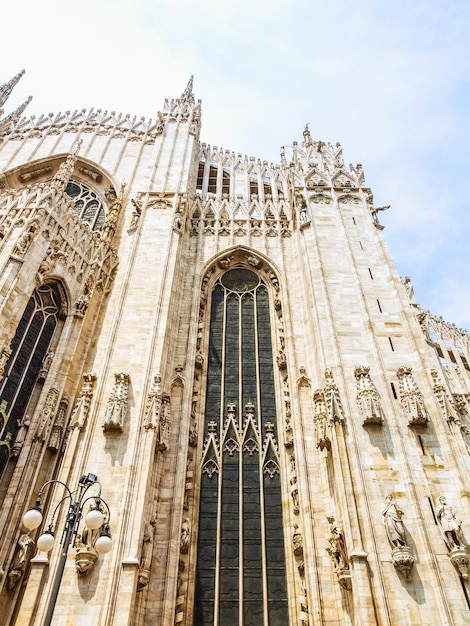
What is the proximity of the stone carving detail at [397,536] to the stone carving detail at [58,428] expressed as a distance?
26.0ft

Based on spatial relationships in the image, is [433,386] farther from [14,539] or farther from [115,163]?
[115,163]

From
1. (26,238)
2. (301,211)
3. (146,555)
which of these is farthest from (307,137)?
(146,555)

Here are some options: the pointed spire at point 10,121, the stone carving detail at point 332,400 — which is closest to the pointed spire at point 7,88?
the pointed spire at point 10,121

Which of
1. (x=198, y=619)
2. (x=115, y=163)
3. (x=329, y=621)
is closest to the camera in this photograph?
(x=329, y=621)

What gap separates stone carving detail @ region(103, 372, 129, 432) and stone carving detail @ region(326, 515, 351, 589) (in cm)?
548

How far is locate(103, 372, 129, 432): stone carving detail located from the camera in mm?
12508

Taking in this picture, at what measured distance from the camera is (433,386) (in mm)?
13312

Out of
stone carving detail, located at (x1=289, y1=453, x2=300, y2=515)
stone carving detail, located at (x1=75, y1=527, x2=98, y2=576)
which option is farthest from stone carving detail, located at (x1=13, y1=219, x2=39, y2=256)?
stone carving detail, located at (x1=289, y1=453, x2=300, y2=515)

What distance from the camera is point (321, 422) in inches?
510

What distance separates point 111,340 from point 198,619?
7.42 meters

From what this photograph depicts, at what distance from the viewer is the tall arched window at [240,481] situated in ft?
37.7

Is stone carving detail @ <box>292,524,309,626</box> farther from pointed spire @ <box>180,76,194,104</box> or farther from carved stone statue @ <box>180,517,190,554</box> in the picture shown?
pointed spire @ <box>180,76,194,104</box>

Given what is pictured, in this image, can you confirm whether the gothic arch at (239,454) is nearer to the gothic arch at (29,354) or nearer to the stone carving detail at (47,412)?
the stone carving detail at (47,412)

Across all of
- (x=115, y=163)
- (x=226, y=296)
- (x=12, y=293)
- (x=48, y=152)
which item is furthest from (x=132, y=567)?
(x=48, y=152)
